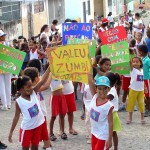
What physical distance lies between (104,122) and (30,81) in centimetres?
113

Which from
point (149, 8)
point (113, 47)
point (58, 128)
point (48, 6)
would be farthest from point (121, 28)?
point (149, 8)

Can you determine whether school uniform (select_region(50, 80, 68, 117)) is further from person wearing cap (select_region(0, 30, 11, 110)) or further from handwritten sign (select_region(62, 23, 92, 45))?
person wearing cap (select_region(0, 30, 11, 110))

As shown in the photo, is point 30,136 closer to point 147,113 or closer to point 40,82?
point 40,82

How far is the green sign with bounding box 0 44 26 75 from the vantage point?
25.4ft

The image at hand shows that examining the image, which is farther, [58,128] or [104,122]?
[58,128]

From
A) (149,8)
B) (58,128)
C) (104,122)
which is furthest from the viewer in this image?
(149,8)

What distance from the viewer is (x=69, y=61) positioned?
6066 mm

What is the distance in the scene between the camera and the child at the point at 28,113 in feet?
19.8

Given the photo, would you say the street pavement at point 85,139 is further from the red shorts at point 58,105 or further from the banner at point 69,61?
the banner at point 69,61

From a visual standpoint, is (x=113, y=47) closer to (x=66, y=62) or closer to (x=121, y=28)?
(x=121, y=28)

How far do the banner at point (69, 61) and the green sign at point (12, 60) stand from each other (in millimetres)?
1719

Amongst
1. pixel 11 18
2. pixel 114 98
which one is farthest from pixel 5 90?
pixel 11 18

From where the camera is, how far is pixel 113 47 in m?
8.53

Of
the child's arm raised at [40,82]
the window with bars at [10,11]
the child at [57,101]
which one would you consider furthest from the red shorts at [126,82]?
the window with bars at [10,11]
